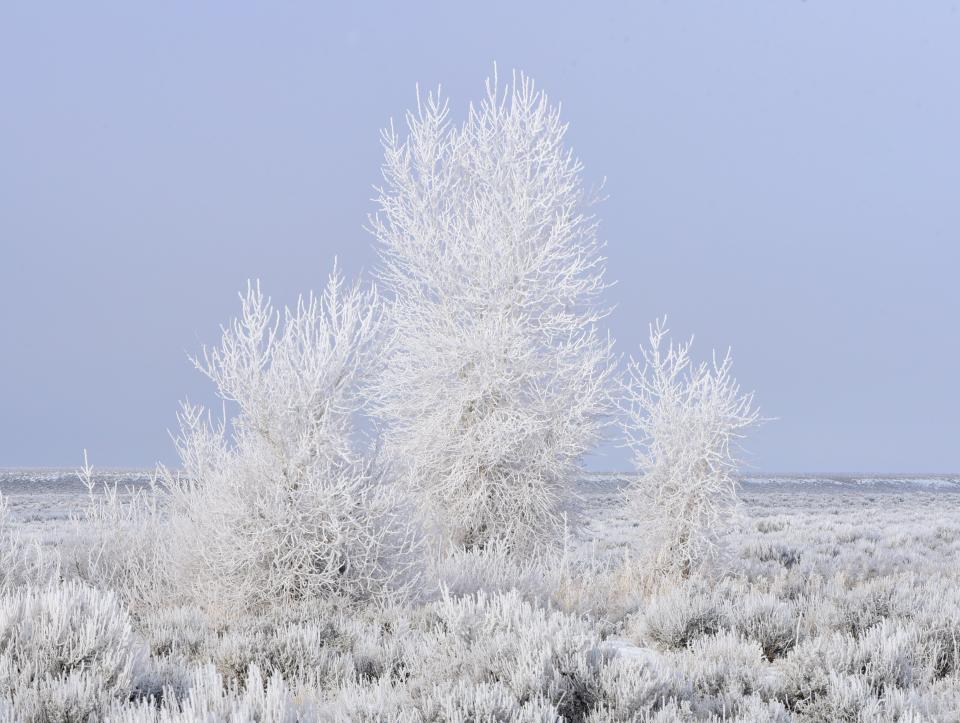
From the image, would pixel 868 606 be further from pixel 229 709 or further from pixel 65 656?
pixel 65 656

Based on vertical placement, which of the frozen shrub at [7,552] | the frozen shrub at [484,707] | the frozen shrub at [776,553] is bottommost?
the frozen shrub at [776,553]

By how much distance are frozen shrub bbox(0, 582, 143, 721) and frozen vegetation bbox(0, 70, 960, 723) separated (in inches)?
0.7

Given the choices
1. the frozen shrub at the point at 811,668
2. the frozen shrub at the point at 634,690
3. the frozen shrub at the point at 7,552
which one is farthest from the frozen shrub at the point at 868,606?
the frozen shrub at the point at 7,552

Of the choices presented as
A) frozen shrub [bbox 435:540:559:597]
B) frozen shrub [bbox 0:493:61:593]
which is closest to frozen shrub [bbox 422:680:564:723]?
frozen shrub [bbox 435:540:559:597]

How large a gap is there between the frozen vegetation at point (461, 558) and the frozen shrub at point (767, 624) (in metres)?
0.02

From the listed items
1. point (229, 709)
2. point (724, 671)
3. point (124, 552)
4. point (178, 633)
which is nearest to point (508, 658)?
point (724, 671)

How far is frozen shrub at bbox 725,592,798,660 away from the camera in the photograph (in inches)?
245

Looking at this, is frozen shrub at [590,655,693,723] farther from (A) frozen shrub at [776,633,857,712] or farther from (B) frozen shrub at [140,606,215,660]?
(B) frozen shrub at [140,606,215,660]

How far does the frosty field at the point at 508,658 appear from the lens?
3965 millimetres

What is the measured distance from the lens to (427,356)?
39.5 feet

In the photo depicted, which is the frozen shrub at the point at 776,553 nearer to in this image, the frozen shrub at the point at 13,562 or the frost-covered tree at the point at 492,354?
the frost-covered tree at the point at 492,354

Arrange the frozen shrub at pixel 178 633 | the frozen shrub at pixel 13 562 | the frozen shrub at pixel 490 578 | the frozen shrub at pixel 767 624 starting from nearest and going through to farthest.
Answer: the frozen shrub at pixel 178 633, the frozen shrub at pixel 767 624, the frozen shrub at pixel 13 562, the frozen shrub at pixel 490 578

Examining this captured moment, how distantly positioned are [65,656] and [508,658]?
7.79 feet

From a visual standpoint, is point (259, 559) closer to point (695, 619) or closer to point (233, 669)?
point (233, 669)
